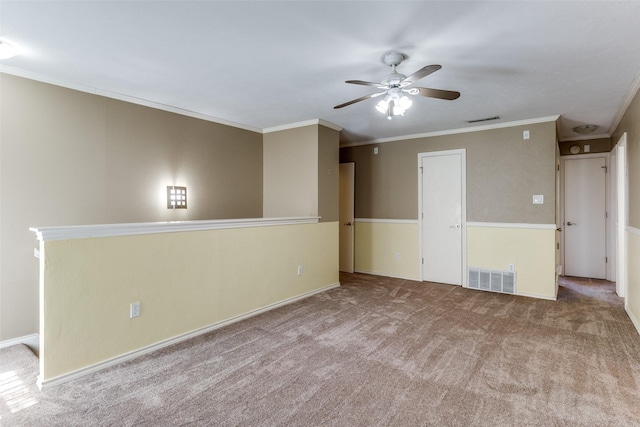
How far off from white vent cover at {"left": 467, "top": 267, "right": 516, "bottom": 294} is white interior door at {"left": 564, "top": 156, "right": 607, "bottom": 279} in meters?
2.01

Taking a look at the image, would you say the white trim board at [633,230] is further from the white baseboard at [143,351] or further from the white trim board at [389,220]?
the white baseboard at [143,351]

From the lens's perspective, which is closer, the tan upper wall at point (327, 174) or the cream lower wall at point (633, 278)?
the cream lower wall at point (633, 278)

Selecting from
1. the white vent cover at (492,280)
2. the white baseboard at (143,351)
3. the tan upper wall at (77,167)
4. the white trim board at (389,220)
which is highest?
the tan upper wall at (77,167)

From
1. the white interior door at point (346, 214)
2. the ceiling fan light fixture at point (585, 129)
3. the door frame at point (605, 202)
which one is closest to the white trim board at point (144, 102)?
the white interior door at point (346, 214)

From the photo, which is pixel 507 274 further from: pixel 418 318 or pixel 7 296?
pixel 7 296

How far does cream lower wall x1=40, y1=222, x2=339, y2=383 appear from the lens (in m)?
2.30

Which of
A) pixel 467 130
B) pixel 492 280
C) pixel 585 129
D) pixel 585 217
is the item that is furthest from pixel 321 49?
pixel 585 217

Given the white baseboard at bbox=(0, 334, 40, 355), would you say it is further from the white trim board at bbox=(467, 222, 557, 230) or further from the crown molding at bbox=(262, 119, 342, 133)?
the white trim board at bbox=(467, 222, 557, 230)

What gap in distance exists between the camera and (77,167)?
3.22m

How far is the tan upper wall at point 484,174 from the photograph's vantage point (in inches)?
173

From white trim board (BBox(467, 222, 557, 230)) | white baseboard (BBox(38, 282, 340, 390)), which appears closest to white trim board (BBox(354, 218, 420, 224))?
white trim board (BBox(467, 222, 557, 230))

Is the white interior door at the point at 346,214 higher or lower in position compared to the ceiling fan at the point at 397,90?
lower

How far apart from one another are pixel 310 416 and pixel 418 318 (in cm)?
199

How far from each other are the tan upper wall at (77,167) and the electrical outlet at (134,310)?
1.11 metres
